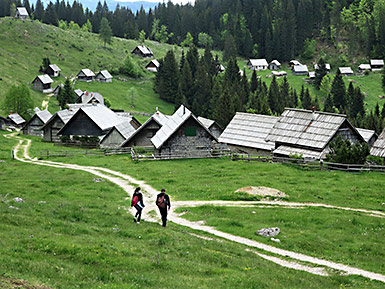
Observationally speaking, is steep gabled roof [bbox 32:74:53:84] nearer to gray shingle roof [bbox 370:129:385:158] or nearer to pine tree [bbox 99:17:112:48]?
pine tree [bbox 99:17:112:48]

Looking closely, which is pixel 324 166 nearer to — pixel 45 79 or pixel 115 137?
pixel 115 137

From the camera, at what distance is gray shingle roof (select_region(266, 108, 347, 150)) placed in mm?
51219

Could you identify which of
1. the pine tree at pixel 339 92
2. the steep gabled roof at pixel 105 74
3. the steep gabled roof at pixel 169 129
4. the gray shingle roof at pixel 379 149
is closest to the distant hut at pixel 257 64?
the pine tree at pixel 339 92

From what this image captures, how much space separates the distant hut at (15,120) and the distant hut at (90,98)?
19464mm

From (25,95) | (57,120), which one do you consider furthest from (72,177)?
(25,95)

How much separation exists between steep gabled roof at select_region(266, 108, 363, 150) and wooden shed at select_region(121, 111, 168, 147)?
1500 centimetres

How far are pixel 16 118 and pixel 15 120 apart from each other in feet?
2.64

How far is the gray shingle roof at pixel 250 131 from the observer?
2373 inches

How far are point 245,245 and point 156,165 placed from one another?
27733 millimetres

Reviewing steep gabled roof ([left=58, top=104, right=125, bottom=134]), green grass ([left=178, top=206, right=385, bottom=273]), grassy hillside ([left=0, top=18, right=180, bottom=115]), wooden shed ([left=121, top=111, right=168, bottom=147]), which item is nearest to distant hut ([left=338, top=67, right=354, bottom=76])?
grassy hillside ([left=0, top=18, right=180, bottom=115])

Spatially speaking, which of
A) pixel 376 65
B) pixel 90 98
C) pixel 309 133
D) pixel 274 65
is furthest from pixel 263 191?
pixel 274 65

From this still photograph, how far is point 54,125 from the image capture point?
7931cm

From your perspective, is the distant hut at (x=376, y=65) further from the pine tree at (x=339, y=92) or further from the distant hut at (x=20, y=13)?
the distant hut at (x=20, y=13)

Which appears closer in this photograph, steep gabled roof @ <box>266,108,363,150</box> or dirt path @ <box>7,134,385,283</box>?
dirt path @ <box>7,134,385,283</box>
